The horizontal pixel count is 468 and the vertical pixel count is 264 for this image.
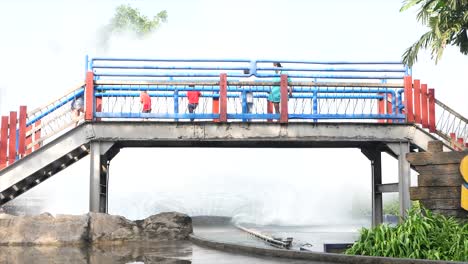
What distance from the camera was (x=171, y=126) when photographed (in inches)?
609

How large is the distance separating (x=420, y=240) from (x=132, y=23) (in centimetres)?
4763

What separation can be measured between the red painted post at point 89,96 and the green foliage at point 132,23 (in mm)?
38783

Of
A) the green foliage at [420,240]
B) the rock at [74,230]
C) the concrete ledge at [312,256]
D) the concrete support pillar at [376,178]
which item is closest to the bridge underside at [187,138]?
Result: the rock at [74,230]

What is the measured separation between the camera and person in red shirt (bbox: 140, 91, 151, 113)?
15.6 metres

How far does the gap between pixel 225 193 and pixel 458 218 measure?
35.7 meters

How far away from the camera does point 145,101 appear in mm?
15625

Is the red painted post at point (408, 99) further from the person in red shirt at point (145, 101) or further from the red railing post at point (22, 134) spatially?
the red railing post at point (22, 134)

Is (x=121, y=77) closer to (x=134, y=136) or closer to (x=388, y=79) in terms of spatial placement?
(x=134, y=136)

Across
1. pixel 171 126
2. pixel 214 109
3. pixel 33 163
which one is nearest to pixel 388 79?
pixel 214 109

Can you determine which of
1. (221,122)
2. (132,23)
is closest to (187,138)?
(221,122)

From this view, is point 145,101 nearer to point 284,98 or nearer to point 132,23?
point 284,98

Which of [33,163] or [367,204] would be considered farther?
[367,204]

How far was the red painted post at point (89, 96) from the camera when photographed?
598 inches

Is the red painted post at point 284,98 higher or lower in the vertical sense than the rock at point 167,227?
higher
